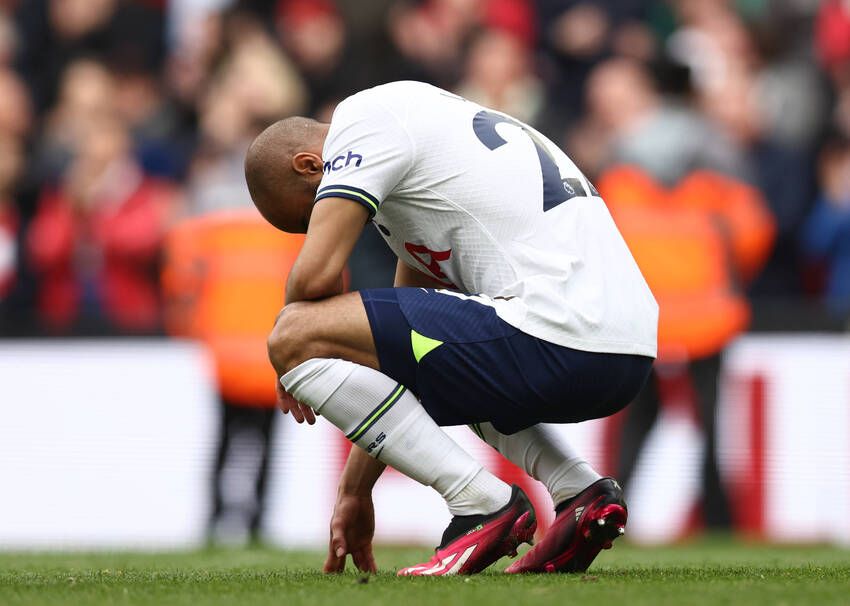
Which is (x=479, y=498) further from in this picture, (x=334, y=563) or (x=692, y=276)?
(x=692, y=276)

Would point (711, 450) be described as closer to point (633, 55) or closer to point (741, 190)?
point (741, 190)

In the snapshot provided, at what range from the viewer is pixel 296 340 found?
12.3 ft

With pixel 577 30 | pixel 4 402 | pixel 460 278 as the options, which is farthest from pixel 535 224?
pixel 577 30

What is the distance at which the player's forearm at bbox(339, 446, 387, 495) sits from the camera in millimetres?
4105

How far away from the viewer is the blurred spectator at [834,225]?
8.70 meters

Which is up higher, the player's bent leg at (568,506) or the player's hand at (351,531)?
the player's bent leg at (568,506)

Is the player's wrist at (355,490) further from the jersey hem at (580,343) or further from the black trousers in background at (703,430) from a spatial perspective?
the black trousers in background at (703,430)

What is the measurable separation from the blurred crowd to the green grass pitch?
11.0ft

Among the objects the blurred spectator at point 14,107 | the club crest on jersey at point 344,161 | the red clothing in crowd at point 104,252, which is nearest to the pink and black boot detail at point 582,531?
the club crest on jersey at point 344,161

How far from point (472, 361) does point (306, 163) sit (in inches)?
27.9

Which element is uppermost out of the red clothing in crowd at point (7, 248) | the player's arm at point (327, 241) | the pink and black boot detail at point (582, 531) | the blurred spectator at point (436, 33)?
the blurred spectator at point (436, 33)

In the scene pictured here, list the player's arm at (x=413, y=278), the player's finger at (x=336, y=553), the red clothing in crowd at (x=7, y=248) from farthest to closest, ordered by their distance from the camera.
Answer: the red clothing in crowd at (x=7, y=248), the player's arm at (x=413, y=278), the player's finger at (x=336, y=553)

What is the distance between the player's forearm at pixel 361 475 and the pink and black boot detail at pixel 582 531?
0.46m

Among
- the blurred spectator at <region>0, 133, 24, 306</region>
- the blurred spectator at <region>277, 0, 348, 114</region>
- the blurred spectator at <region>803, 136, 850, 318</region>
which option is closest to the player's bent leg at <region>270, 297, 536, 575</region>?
the blurred spectator at <region>803, 136, 850, 318</region>
